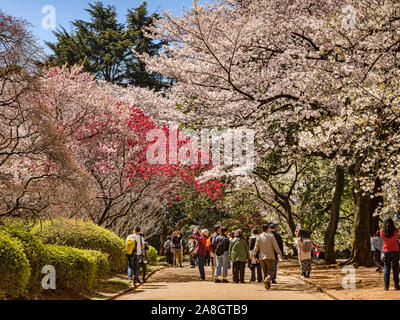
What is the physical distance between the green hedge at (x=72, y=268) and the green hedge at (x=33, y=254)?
1.16 ft

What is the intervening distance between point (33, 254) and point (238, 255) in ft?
24.2

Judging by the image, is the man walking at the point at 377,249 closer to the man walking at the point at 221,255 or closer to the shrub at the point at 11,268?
the man walking at the point at 221,255

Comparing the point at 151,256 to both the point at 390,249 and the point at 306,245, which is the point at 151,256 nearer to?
the point at 306,245

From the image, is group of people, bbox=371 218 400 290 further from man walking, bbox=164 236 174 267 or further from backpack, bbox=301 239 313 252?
man walking, bbox=164 236 174 267

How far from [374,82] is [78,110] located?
36.8 ft

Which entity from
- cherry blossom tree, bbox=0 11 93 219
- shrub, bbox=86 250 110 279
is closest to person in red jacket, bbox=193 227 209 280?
shrub, bbox=86 250 110 279

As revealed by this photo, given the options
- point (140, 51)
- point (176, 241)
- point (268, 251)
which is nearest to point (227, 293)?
point (268, 251)

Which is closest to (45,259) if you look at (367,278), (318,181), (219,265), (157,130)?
(219,265)

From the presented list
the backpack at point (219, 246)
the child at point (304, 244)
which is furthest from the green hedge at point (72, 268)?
the child at point (304, 244)

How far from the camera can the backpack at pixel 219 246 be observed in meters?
14.6

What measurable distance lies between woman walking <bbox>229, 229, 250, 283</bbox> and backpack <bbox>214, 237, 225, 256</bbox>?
0.94 ft

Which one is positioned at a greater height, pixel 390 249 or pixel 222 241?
pixel 222 241

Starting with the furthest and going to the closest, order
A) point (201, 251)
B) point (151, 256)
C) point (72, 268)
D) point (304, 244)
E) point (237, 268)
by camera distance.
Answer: point (151, 256) → point (201, 251) → point (237, 268) → point (304, 244) → point (72, 268)

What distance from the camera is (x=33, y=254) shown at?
8.75m
